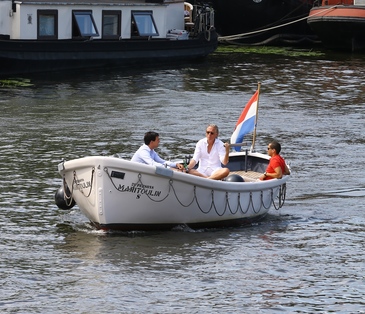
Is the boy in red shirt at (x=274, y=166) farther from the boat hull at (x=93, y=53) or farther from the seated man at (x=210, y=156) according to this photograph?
the boat hull at (x=93, y=53)

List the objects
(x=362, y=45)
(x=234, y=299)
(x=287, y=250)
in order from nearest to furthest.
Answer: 1. (x=234, y=299)
2. (x=287, y=250)
3. (x=362, y=45)

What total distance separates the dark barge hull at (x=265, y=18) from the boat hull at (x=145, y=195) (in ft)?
110

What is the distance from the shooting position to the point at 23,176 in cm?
1980

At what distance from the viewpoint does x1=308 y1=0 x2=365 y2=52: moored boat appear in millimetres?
43688

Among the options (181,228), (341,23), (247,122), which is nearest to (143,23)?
(341,23)

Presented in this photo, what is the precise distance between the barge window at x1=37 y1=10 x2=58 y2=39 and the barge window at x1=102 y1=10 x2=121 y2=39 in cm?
216

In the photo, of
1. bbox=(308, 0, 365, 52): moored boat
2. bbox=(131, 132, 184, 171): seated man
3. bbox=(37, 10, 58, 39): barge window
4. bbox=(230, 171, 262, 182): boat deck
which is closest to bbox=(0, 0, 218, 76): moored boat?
bbox=(37, 10, 58, 39): barge window

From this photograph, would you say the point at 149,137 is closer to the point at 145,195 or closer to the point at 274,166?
the point at 145,195

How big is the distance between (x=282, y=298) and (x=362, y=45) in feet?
110

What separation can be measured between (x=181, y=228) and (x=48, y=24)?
20.7m

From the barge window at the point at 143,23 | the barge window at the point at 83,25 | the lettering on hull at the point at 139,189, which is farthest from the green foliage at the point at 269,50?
the lettering on hull at the point at 139,189

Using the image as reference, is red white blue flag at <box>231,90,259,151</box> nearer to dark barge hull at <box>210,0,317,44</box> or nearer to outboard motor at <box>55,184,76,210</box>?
outboard motor at <box>55,184,76,210</box>

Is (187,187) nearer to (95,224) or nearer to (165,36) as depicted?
(95,224)

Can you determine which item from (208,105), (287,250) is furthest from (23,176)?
(208,105)
